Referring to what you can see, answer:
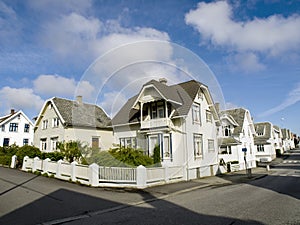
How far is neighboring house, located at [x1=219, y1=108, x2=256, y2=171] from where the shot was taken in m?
30.4

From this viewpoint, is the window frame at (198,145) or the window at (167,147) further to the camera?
the window frame at (198,145)

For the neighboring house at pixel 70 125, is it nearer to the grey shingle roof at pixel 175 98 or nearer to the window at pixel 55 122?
the window at pixel 55 122

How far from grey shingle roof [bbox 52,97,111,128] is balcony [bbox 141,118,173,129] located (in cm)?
746

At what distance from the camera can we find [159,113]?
20812 mm

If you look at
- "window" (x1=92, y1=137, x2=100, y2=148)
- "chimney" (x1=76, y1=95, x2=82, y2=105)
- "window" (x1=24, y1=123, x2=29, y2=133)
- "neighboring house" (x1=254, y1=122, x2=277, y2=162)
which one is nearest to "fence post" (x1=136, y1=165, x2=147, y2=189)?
"window" (x1=92, y1=137, x2=100, y2=148)

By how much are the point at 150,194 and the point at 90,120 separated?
662 inches

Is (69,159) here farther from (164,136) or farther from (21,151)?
(164,136)

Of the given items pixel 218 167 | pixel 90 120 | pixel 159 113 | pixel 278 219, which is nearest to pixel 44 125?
pixel 90 120

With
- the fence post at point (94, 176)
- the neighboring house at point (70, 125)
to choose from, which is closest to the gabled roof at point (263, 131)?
the neighboring house at point (70, 125)

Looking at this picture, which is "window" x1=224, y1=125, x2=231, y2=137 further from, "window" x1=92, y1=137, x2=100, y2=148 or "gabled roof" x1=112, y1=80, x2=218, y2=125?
"window" x1=92, y1=137, x2=100, y2=148

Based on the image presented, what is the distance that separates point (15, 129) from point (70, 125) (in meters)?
23.6

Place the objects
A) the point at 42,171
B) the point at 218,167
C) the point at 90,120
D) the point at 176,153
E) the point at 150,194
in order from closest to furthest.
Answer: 1. the point at 150,194
2. the point at 42,171
3. the point at 176,153
4. the point at 218,167
5. the point at 90,120

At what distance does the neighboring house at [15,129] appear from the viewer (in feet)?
131

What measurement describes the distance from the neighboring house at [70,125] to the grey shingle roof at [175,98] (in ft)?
8.64
